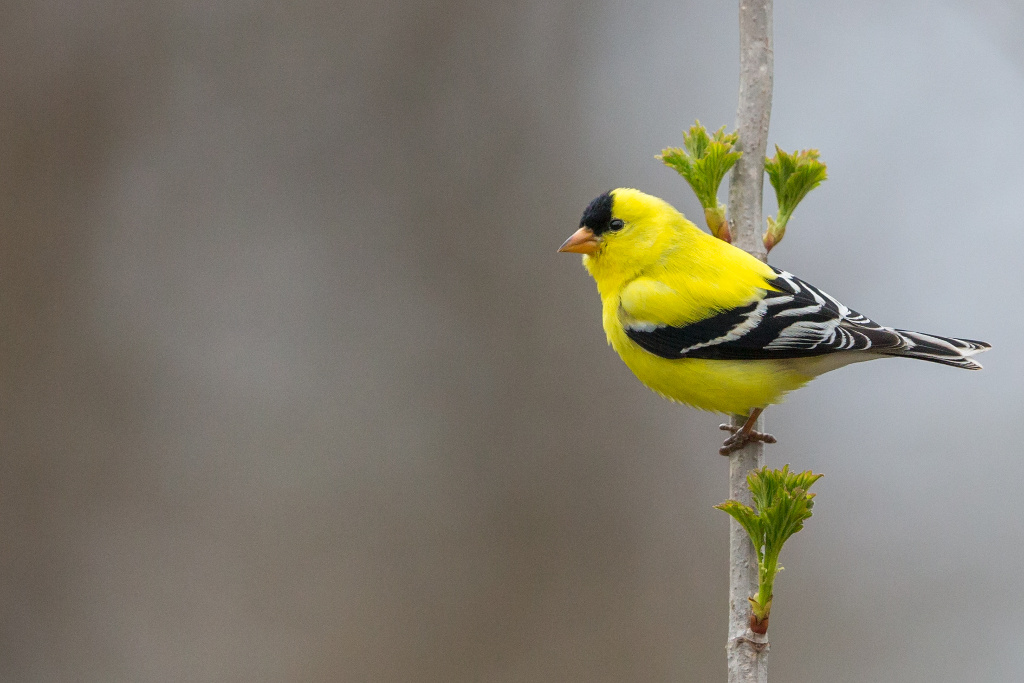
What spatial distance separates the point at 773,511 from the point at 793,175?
806 millimetres

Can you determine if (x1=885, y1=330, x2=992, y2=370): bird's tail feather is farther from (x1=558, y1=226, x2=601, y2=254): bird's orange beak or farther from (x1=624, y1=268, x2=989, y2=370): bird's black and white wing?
(x1=558, y1=226, x2=601, y2=254): bird's orange beak

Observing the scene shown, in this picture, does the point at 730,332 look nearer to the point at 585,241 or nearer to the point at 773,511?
the point at 585,241

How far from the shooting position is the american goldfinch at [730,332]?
2.07 meters

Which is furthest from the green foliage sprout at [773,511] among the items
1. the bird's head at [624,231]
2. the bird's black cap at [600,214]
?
the bird's black cap at [600,214]

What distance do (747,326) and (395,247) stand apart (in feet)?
10.3

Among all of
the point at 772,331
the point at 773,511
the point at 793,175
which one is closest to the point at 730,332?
the point at 772,331

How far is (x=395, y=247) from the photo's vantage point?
497 centimetres

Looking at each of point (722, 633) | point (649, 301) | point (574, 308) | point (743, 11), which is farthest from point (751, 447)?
point (574, 308)

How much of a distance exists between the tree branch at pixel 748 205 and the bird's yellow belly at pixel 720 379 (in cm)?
9

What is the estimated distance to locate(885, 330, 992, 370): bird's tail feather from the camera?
1.84m

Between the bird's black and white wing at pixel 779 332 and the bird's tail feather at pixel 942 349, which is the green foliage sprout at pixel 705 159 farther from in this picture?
the bird's tail feather at pixel 942 349

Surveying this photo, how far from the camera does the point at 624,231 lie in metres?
2.42

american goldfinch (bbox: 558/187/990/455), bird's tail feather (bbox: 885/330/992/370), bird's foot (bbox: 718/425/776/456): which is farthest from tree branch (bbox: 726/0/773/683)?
bird's tail feather (bbox: 885/330/992/370)

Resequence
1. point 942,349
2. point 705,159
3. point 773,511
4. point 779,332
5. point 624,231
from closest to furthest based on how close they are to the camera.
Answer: point 773,511 → point 705,159 → point 942,349 → point 779,332 → point 624,231
